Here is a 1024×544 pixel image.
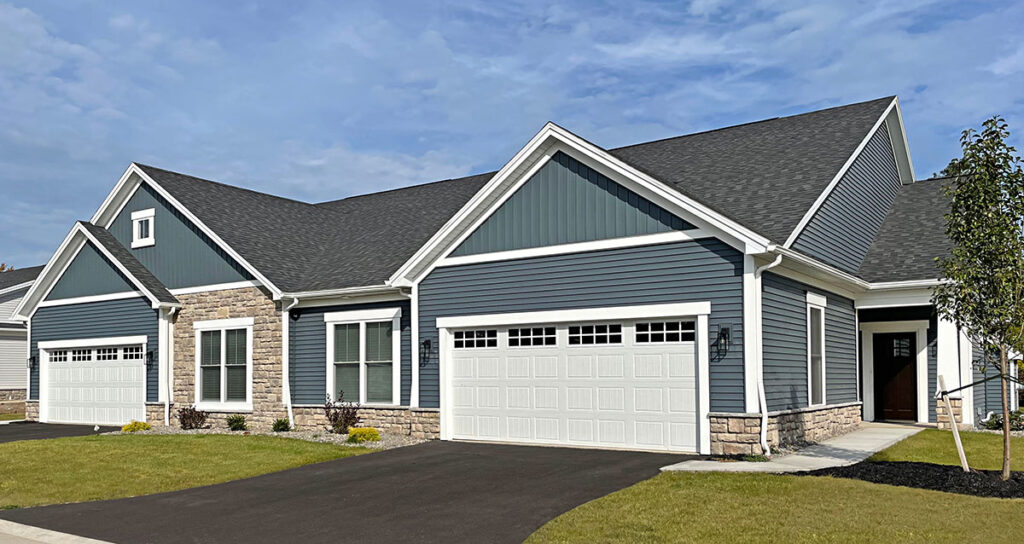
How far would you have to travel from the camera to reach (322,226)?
83.2ft

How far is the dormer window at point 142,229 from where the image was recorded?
23.2m

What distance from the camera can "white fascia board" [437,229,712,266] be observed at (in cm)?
1460

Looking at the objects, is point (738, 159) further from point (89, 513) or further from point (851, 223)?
point (89, 513)

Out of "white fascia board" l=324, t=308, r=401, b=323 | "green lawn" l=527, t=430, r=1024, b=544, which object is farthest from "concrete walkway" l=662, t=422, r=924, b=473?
"white fascia board" l=324, t=308, r=401, b=323

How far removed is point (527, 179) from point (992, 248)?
8.03 m

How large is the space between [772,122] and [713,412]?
29.5 feet

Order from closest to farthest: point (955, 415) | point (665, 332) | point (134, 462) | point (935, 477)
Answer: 1. point (935, 477)
2. point (665, 332)
3. point (134, 462)
4. point (955, 415)

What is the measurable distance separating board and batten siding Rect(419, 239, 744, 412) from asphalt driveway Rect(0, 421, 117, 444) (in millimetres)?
9905

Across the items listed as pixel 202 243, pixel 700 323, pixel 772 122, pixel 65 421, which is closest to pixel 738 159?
pixel 772 122

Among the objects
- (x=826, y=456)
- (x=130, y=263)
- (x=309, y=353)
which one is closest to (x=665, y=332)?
(x=826, y=456)

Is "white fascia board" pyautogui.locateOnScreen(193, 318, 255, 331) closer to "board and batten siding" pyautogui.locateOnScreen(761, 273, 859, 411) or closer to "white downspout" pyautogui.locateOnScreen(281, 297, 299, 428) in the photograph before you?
Answer: "white downspout" pyautogui.locateOnScreen(281, 297, 299, 428)

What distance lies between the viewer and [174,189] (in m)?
22.8

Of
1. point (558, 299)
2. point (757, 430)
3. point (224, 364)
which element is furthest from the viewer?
point (224, 364)

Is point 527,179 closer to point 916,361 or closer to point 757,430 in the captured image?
point 757,430
